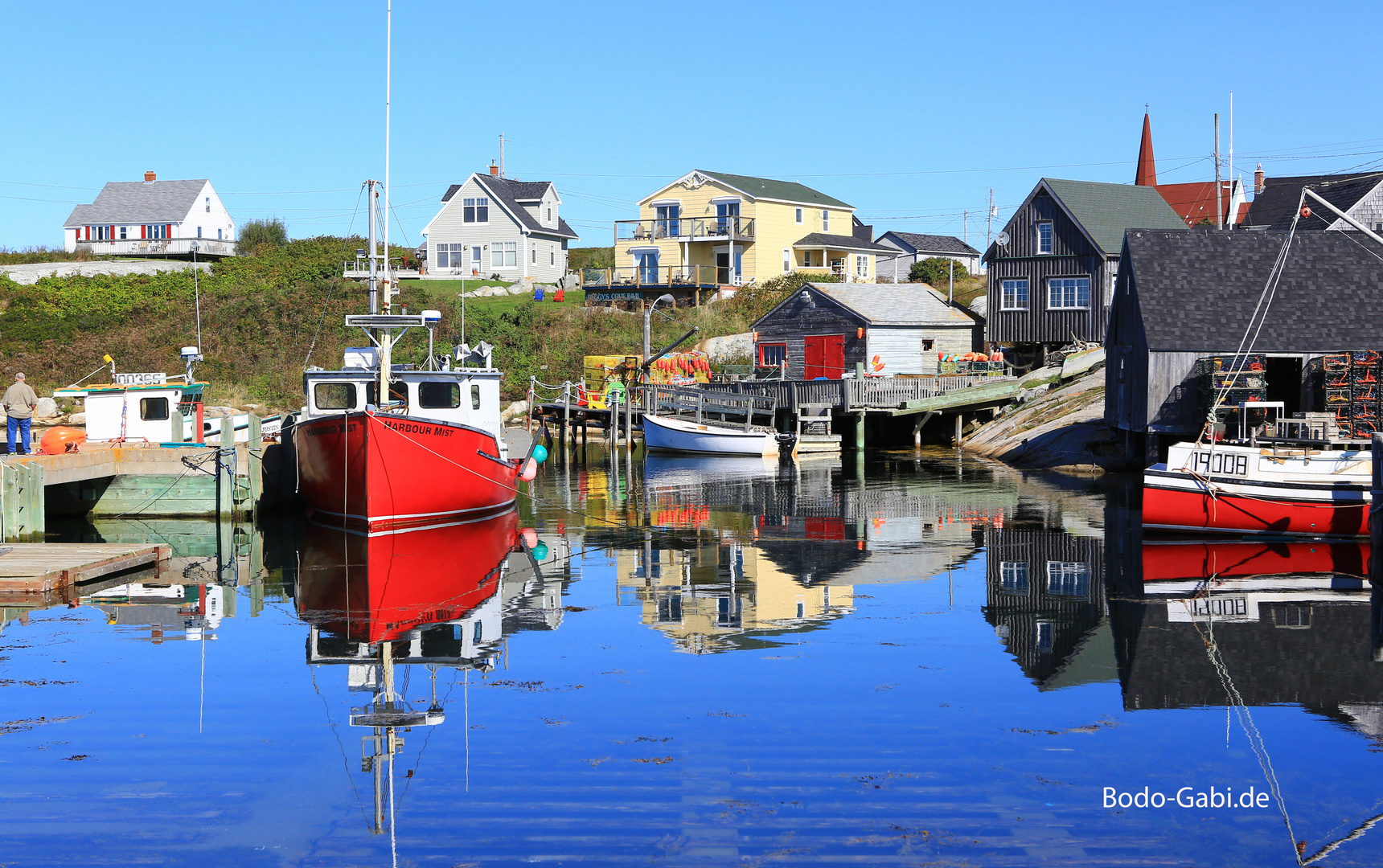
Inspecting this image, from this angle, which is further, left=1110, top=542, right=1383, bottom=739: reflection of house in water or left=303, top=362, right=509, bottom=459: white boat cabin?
left=303, top=362, right=509, bottom=459: white boat cabin

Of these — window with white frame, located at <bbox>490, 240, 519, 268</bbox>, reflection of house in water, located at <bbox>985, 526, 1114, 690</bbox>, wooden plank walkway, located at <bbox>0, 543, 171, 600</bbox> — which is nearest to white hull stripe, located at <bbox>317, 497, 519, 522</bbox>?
wooden plank walkway, located at <bbox>0, 543, 171, 600</bbox>

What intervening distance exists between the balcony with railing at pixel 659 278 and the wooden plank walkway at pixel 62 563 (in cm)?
4588

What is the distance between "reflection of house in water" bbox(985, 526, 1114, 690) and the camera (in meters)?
13.6

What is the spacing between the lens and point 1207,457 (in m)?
22.5

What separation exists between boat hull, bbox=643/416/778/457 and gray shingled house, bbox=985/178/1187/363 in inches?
571

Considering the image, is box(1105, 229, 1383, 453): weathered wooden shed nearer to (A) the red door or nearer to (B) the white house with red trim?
(A) the red door

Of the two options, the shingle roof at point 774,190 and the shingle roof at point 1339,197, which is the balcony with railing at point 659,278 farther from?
the shingle roof at point 1339,197

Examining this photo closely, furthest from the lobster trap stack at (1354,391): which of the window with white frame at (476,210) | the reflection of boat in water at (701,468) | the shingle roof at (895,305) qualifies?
the window with white frame at (476,210)

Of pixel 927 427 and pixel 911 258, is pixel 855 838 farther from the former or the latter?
pixel 911 258

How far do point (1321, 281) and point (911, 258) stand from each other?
5717 centimetres

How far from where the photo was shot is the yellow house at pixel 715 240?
216 feet

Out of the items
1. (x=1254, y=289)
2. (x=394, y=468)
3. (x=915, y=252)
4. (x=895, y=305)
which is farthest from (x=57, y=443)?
(x=915, y=252)

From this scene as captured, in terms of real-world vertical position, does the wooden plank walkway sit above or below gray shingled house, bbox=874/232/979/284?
below

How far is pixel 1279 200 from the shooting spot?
58.5m
